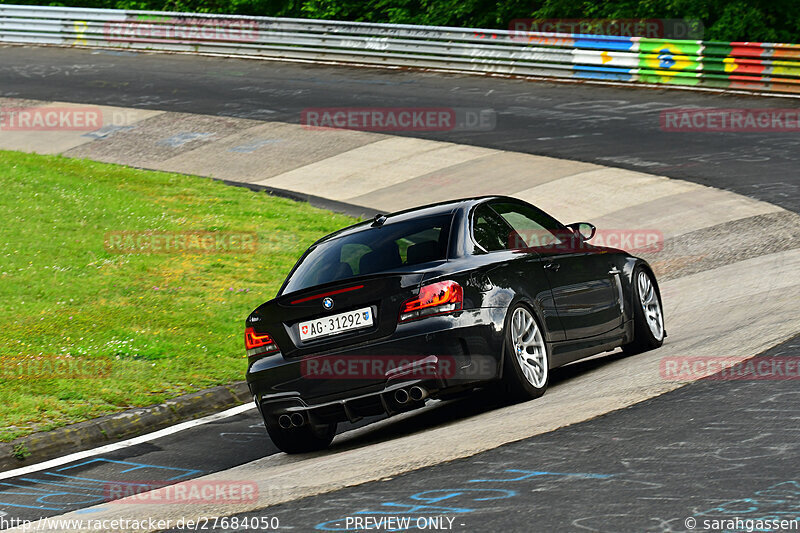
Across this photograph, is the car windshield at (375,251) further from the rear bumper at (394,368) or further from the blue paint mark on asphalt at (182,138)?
the blue paint mark on asphalt at (182,138)

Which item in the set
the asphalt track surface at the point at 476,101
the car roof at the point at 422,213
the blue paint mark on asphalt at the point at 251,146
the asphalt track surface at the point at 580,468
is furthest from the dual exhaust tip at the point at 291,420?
the blue paint mark on asphalt at the point at 251,146

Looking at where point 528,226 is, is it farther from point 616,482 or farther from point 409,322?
point 616,482

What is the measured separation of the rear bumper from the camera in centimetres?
696

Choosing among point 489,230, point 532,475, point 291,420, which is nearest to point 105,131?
point 489,230

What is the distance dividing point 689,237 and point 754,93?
A: 10650mm

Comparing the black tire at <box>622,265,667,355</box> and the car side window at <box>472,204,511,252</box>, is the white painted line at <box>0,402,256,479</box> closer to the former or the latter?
the car side window at <box>472,204,511,252</box>

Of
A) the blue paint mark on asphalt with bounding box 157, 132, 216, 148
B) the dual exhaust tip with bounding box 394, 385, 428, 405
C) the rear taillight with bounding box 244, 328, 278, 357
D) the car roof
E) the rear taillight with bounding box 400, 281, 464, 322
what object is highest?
the blue paint mark on asphalt with bounding box 157, 132, 216, 148

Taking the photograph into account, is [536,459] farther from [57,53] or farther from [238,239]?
[57,53]

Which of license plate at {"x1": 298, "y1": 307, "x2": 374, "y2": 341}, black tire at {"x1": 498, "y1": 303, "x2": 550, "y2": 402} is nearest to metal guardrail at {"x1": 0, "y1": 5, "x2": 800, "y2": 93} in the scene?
black tire at {"x1": 498, "y1": 303, "x2": 550, "y2": 402}

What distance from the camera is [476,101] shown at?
25703mm

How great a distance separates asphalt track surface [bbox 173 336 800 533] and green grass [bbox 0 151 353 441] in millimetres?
3812

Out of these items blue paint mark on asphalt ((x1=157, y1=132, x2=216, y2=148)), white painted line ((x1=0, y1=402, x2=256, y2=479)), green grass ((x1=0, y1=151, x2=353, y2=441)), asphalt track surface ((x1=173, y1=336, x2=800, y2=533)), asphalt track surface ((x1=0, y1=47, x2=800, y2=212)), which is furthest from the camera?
blue paint mark on asphalt ((x1=157, y1=132, x2=216, y2=148))

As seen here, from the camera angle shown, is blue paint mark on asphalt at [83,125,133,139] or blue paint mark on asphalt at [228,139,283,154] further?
blue paint mark on asphalt at [83,125,133,139]

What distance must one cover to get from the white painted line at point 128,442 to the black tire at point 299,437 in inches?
47.6
